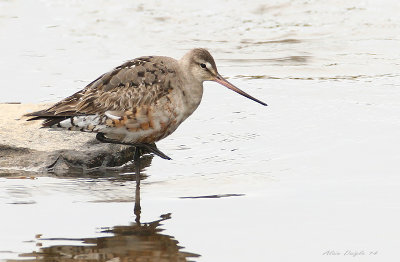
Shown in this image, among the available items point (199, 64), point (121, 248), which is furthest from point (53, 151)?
point (121, 248)

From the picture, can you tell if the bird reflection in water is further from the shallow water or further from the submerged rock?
the submerged rock

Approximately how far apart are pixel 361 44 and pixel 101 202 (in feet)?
25.7

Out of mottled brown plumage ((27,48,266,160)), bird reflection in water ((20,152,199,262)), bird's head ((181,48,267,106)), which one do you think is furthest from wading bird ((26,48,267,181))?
bird reflection in water ((20,152,199,262))

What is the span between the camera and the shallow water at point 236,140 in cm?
714

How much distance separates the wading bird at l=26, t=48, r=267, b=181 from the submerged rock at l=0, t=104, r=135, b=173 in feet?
2.04

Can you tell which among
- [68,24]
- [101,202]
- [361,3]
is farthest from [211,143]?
[361,3]

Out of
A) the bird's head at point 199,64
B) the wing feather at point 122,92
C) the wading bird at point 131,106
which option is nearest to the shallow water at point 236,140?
the wading bird at point 131,106

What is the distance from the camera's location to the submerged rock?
898cm

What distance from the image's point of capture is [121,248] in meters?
7.01

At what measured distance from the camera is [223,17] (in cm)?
1669

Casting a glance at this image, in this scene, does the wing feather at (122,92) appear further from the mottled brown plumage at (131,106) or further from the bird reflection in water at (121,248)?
the bird reflection in water at (121,248)

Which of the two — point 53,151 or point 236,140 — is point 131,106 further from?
point 236,140

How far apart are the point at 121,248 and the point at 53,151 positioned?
91.8 inches

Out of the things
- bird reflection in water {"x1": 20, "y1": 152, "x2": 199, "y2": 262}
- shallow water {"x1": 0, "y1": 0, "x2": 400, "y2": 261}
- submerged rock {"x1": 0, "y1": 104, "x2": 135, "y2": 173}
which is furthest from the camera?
submerged rock {"x1": 0, "y1": 104, "x2": 135, "y2": 173}
